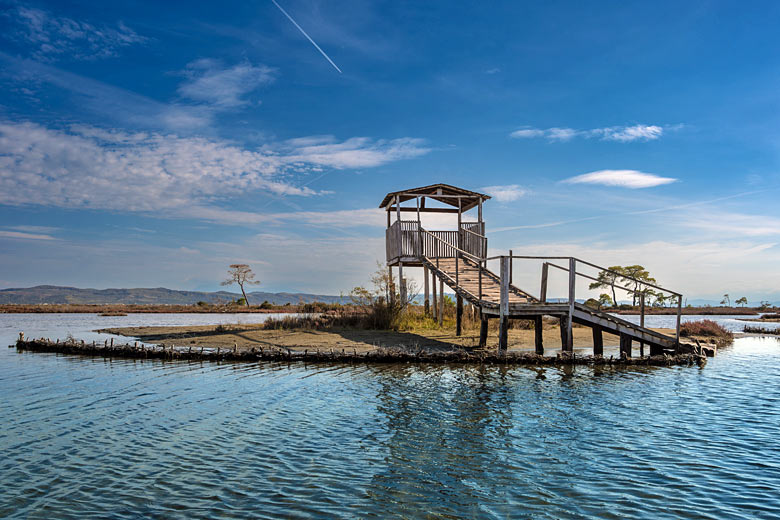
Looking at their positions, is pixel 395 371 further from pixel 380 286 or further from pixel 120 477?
pixel 380 286

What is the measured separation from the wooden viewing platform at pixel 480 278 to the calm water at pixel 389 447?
3755 mm

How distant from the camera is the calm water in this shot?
5996 millimetres

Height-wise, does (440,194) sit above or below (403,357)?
above

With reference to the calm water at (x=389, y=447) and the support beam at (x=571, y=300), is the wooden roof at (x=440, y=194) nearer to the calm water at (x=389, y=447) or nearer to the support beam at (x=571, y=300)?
the support beam at (x=571, y=300)

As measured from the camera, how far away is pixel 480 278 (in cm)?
1895

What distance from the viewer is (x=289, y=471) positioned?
6.97 m

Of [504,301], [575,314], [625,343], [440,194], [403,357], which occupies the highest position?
[440,194]

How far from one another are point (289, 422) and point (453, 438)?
2.95 metres

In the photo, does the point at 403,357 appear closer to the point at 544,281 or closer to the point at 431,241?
the point at 544,281

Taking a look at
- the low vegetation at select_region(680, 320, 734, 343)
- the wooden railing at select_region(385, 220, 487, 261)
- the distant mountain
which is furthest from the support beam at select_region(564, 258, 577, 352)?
the distant mountain

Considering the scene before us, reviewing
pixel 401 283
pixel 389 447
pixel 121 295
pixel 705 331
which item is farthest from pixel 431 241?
pixel 121 295

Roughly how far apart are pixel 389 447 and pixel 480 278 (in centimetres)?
1166

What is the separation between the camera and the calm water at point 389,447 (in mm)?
5996

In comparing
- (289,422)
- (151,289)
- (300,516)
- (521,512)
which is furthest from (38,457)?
(151,289)
